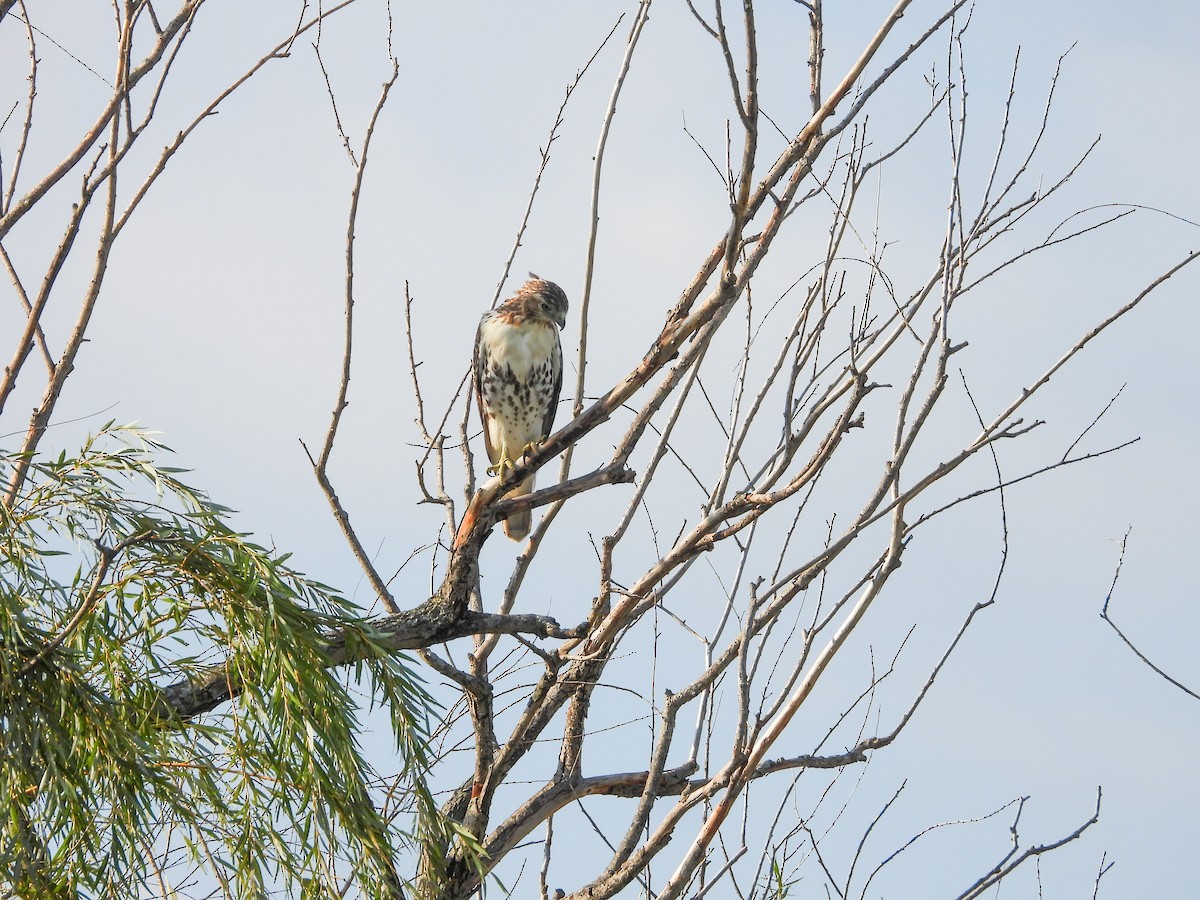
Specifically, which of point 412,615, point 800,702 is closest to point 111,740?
point 412,615

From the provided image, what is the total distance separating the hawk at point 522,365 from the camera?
5.27 m

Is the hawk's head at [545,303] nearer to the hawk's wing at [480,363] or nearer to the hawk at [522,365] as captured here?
the hawk at [522,365]

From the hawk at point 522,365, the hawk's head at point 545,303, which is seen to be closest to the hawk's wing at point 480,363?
the hawk at point 522,365

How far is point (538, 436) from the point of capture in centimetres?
545

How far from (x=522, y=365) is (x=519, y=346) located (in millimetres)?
77

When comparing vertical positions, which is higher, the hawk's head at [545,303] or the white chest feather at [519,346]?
the hawk's head at [545,303]

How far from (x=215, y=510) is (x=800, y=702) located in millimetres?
1157

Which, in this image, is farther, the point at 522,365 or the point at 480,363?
the point at 480,363

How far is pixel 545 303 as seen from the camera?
524 centimetres

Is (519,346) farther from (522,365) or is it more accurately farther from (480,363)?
(480,363)

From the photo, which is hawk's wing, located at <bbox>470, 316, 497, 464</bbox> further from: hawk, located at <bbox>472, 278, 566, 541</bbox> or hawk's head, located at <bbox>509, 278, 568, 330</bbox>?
hawk's head, located at <bbox>509, 278, 568, 330</bbox>

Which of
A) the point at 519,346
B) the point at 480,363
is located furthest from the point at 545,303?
the point at 480,363

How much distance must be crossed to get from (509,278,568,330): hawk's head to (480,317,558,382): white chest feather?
44mm

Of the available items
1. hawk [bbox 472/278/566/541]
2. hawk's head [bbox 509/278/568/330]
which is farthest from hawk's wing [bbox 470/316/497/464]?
hawk's head [bbox 509/278/568/330]
